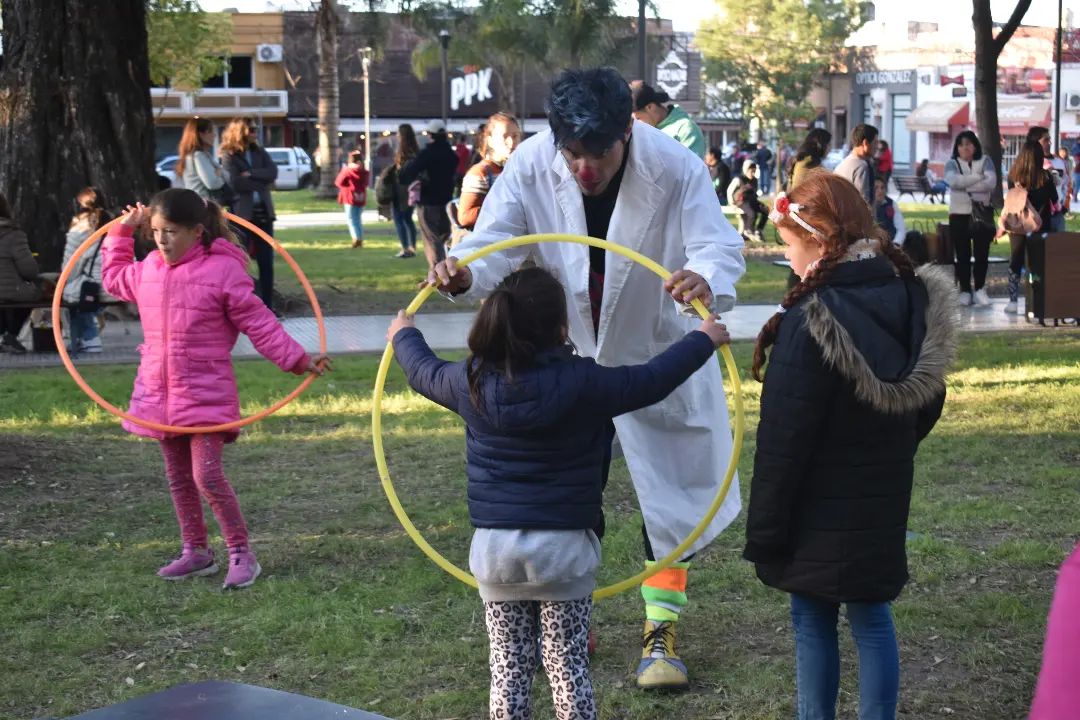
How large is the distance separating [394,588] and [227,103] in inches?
2476

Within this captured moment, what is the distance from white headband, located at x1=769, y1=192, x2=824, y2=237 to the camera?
3820 millimetres

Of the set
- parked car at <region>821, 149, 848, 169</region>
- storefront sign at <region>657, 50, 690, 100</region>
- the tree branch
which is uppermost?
storefront sign at <region>657, 50, 690, 100</region>

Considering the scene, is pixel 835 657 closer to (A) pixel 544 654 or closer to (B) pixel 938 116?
(A) pixel 544 654

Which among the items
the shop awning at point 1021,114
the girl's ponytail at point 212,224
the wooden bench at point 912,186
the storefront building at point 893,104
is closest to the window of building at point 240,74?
the storefront building at point 893,104

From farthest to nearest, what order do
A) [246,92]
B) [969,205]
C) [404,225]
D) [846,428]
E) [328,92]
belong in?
[246,92], [328,92], [404,225], [969,205], [846,428]

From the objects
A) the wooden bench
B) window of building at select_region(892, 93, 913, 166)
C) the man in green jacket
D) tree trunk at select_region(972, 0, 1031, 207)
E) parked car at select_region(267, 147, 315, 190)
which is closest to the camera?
the man in green jacket

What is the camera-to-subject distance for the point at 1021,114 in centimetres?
5481

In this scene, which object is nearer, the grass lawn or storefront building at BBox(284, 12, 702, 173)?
the grass lawn

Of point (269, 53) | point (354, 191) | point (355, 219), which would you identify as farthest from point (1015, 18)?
point (269, 53)

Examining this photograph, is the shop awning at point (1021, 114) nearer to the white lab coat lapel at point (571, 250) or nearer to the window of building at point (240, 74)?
the window of building at point (240, 74)

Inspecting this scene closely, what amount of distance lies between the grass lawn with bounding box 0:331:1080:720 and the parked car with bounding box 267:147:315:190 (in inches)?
1676

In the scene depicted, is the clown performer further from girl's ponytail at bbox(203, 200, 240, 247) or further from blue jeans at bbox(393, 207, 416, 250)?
blue jeans at bbox(393, 207, 416, 250)

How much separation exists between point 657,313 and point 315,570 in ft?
7.40

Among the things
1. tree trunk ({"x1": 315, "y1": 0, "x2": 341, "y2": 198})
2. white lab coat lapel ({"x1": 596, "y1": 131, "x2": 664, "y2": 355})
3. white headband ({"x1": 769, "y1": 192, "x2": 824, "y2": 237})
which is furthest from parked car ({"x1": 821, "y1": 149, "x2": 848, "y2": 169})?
white headband ({"x1": 769, "y1": 192, "x2": 824, "y2": 237})
